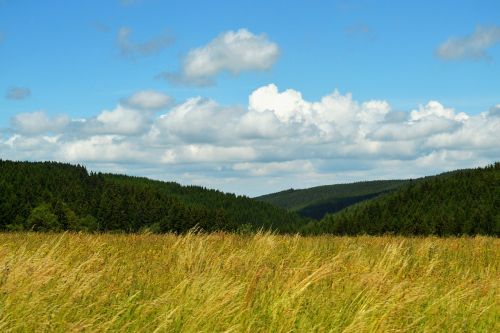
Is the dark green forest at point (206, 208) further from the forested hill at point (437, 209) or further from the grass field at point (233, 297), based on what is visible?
the grass field at point (233, 297)

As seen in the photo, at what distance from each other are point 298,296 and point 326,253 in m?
4.05

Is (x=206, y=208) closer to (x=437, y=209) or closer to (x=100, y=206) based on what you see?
(x=100, y=206)

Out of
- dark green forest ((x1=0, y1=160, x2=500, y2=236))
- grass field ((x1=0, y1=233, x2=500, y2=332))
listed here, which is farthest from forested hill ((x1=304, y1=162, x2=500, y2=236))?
grass field ((x1=0, y1=233, x2=500, y2=332))

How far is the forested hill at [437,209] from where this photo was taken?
443 feet

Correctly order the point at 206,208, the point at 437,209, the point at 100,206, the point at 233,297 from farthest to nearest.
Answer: the point at 206,208 < the point at 437,209 < the point at 100,206 < the point at 233,297

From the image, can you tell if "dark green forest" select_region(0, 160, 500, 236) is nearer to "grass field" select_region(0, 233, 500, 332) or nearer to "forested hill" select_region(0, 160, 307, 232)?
"forested hill" select_region(0, 160, 307, 232)

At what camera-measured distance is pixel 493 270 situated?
400 inches

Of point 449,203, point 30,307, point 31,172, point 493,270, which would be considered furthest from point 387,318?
point 31,172

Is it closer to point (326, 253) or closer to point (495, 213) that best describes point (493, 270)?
point (326, 253)

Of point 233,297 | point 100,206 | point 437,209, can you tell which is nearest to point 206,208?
point 100,206

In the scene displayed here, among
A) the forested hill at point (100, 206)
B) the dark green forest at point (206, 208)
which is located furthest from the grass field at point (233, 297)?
the forested hill at point (100, 206)

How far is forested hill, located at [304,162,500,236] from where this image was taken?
5320 inches

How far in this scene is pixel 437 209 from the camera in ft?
530

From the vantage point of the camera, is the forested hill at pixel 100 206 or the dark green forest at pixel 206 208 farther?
the dark green forest at pixel 206 208
